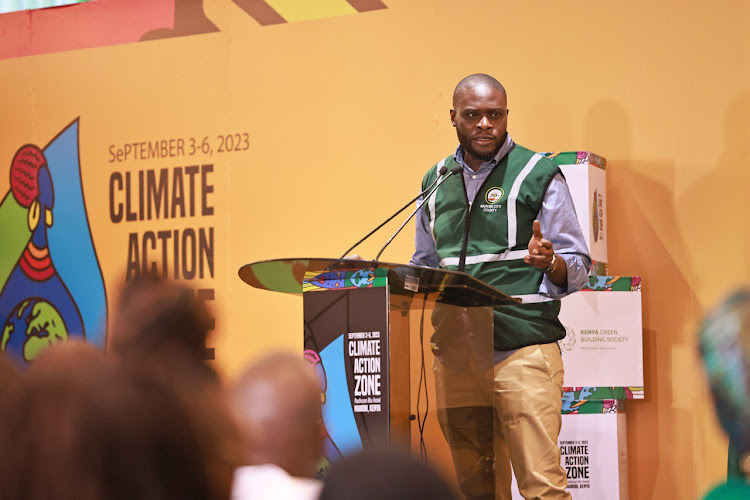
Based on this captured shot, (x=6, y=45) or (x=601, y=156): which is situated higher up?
(x=6, y=45)

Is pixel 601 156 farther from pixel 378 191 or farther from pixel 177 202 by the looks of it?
pixel 177 202

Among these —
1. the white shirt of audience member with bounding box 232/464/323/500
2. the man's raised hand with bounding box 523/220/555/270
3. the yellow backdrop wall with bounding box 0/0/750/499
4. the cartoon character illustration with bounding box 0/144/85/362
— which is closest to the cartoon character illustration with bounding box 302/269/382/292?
the man's raised hand with bounding box 523/220/555/270

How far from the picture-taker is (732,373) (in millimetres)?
1258

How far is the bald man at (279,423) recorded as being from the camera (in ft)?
4.94

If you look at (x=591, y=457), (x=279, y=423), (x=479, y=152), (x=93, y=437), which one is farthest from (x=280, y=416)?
(x=591, y=457)

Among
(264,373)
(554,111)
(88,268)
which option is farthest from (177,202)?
(264,373)

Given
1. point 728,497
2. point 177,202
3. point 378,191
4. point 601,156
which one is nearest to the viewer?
point 728,497

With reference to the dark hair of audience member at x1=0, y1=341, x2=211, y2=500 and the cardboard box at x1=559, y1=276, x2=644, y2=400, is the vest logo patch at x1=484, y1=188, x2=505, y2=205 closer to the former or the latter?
the cardboard box at x1=559, y1=276, x2=644, y2=400

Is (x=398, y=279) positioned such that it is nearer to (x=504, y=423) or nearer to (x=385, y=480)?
(x=504, y=423)

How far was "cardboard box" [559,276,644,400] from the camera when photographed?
4348 millimetres

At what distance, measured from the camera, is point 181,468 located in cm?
92

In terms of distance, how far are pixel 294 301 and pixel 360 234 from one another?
0.54 m

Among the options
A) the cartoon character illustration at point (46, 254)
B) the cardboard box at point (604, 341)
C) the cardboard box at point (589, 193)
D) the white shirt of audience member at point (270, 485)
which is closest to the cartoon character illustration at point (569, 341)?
the cardboard box at point (604, 341)

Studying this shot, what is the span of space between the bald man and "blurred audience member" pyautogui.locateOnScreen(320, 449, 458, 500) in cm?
66
